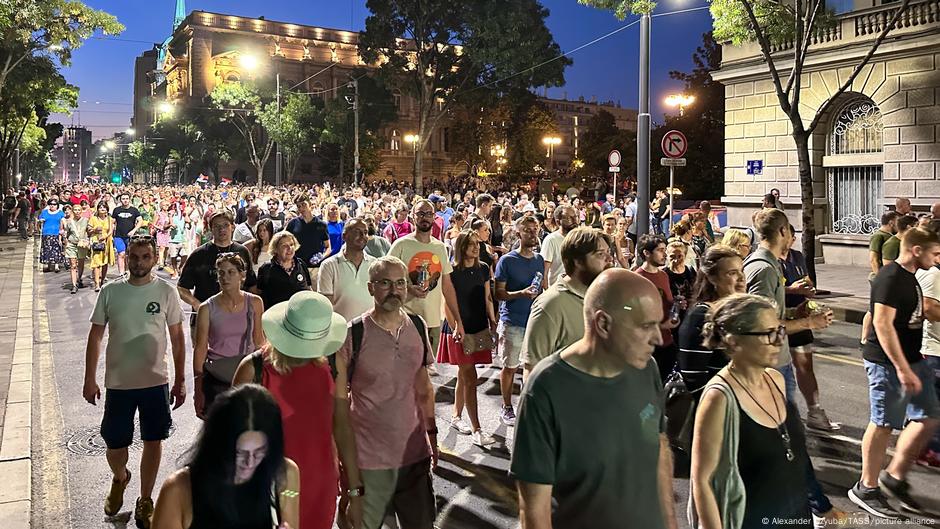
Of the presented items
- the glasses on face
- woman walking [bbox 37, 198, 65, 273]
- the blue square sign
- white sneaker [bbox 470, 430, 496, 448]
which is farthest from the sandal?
the blue square sign

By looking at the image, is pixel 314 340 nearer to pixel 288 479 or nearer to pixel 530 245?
pixel 288 479

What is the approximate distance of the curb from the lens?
5.18m

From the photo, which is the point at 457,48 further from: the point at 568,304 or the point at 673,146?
the point at 568,304

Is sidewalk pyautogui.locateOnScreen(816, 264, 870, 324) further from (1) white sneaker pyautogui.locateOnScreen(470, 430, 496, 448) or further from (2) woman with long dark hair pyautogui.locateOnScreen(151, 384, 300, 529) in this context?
(2) woman with long dark hair pyautogui.locateOnScreen(151, 384, 300, 529)

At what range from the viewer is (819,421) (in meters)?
6.66

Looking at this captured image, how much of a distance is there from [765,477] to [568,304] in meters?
1.68

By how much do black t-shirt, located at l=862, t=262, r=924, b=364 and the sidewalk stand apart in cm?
784

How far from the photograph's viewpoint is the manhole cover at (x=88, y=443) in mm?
6480

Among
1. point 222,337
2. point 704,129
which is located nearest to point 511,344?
point 222,337

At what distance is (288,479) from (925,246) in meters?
4.07

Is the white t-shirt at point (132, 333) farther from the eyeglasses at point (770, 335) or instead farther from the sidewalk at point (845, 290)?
the sidewalk at point (845, 290)

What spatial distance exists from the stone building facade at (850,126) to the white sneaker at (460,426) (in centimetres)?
1491

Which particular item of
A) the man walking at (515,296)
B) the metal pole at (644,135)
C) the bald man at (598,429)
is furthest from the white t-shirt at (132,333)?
the metal pole at (644,135)

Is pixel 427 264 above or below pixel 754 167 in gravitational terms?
below
